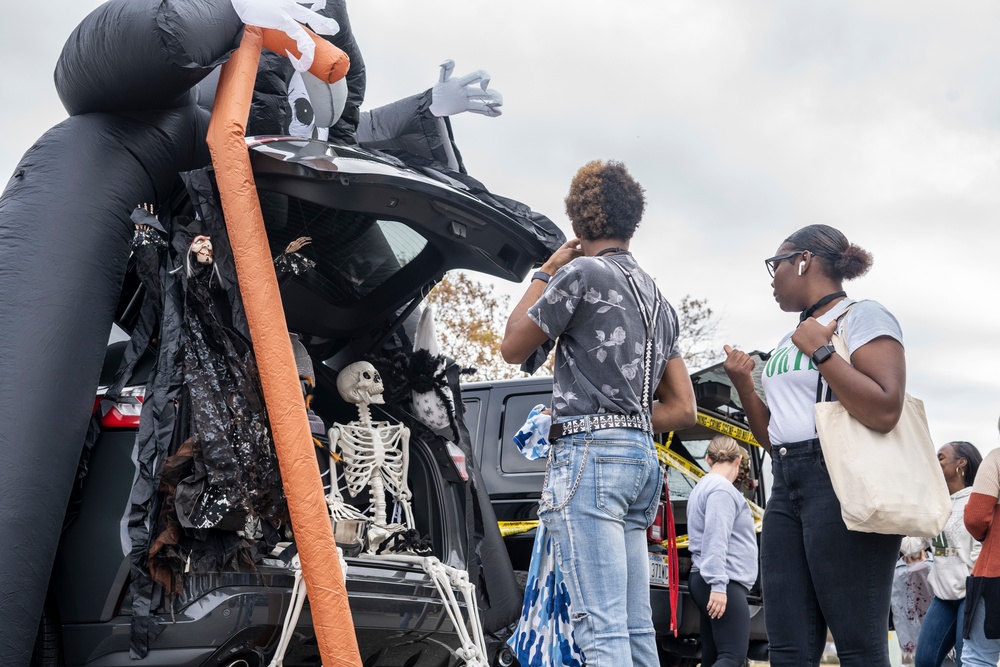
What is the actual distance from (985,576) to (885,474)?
2.44 m

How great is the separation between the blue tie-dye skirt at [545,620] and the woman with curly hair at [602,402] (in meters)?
0.10

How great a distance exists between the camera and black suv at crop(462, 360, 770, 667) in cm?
604

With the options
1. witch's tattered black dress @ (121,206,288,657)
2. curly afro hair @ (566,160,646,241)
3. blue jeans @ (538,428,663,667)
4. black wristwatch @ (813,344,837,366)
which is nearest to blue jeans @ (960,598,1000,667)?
black wristwatch @ (813,344,837,366)

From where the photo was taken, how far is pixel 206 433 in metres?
3.30

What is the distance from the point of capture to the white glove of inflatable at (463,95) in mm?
4934

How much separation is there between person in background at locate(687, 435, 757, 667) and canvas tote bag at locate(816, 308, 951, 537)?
2784mm

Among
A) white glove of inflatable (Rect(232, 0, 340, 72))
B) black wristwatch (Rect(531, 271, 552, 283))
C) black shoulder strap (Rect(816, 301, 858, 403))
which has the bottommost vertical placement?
black shoulder strap (Rect(816, 301, 858, 403))

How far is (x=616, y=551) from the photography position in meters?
3.02

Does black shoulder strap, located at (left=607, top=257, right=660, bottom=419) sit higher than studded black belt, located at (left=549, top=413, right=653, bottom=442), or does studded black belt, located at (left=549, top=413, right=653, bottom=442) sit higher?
black shoulder strap, located at (left=607, top=257, right=660, bottom=419)

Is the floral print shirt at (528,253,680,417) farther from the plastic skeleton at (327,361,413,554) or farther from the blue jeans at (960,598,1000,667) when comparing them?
the blue jeans at (960,598,1000,667)

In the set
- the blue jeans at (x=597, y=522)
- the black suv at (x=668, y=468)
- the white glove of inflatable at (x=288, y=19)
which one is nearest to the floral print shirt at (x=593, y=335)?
the blue jeans at (x=597, y=522)

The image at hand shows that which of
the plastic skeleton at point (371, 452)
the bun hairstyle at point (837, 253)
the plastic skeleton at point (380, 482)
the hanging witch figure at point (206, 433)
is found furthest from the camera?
the plastic skeleton at point (371, 452)

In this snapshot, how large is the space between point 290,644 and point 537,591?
0.90 metres

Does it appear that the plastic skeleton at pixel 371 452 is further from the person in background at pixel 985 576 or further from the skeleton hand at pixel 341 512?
the person in background at pixel 985 576
